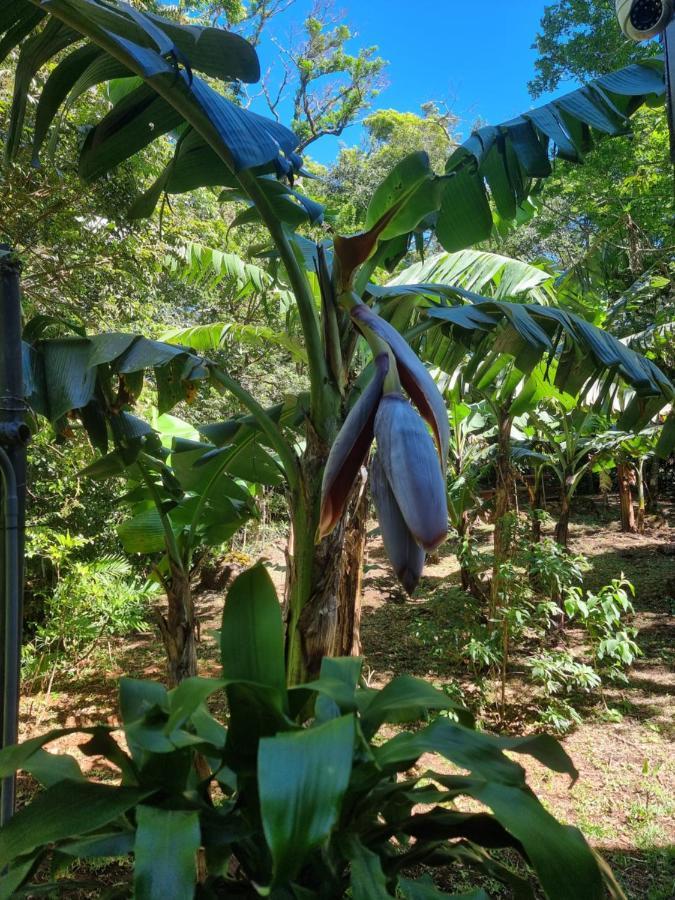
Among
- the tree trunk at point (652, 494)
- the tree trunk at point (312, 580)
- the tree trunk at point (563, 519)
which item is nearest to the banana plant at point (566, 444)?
the tree trunk at point (563, 519)

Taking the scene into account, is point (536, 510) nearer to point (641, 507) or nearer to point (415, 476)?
point (415, 476)

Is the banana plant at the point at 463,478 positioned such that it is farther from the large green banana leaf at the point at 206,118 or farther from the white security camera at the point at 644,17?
the white security camera at the point at 644,17

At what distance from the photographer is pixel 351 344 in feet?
4.60

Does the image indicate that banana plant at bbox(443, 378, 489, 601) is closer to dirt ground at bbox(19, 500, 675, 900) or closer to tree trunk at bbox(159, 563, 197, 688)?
dirt ground at bbox(19, 500, 675, 900)

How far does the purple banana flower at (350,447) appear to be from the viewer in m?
0.74

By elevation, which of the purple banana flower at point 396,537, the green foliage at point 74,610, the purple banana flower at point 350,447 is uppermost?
the purple banana flower at point 350,447

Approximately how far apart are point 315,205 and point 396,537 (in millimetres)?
1122

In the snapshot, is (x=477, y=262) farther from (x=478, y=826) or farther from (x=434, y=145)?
(x=434, y=145)

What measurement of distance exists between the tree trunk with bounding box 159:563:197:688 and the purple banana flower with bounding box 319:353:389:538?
1.11 metres

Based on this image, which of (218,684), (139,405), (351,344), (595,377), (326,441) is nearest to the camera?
(218,684)

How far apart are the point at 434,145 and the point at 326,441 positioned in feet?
50.0

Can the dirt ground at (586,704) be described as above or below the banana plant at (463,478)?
below

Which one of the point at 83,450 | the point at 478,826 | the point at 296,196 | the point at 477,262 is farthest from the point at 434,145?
the point at 478,826

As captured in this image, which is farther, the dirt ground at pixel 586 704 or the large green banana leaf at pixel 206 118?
the dirt ground at pixel 586 704
